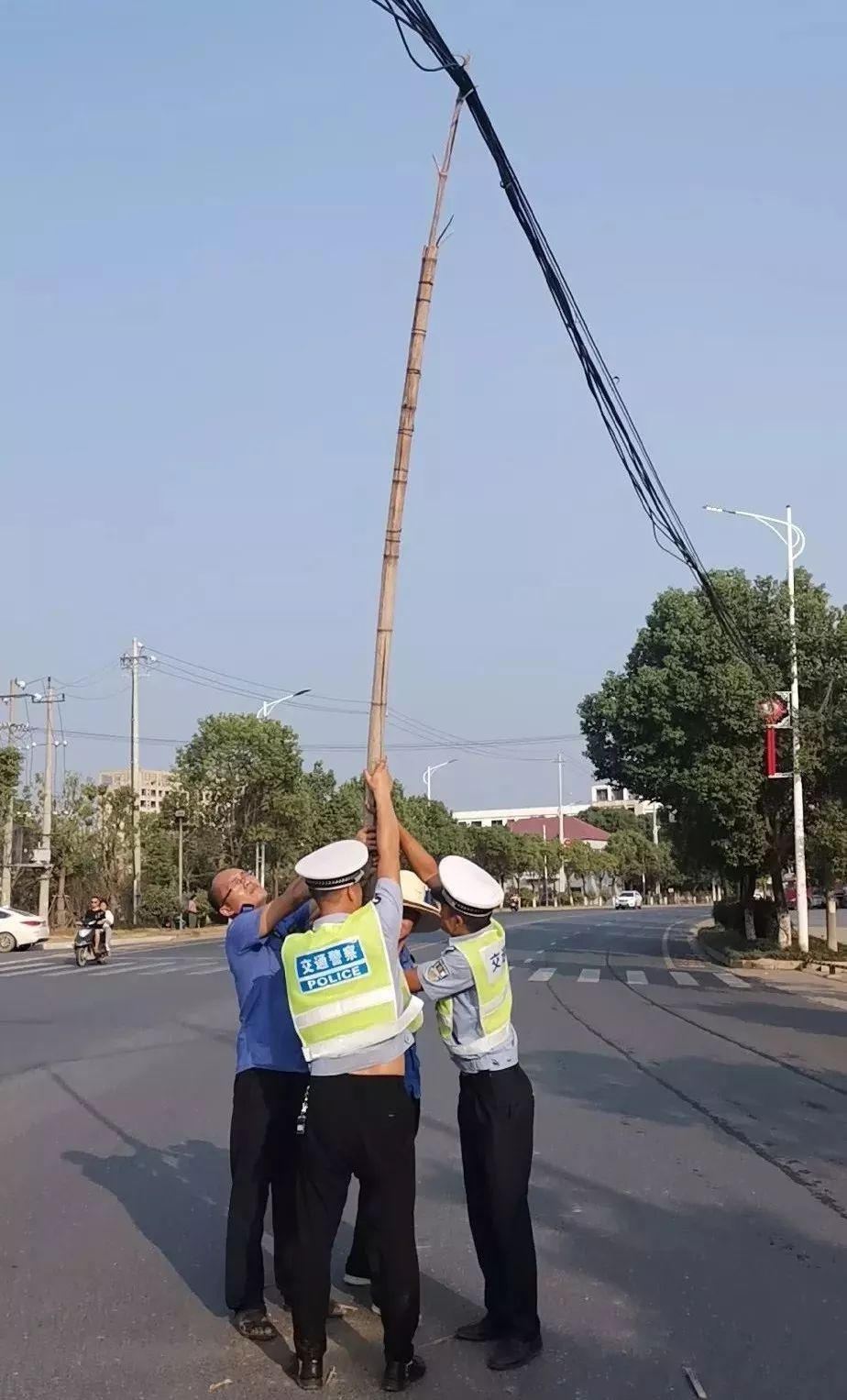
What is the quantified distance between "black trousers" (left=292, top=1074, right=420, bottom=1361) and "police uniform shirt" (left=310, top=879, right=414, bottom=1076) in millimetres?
39

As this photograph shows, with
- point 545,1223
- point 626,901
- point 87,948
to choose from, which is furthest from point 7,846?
point 626,901

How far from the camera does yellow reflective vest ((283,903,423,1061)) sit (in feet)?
14.3

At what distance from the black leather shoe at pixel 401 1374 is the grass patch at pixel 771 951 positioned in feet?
76.5

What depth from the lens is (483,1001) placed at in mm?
4699

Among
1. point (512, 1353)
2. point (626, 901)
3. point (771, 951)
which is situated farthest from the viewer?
point (626, 901)

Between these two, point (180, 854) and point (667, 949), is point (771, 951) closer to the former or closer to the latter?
point (667, 949)

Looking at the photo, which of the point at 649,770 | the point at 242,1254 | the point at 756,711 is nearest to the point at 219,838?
the point at 649,770

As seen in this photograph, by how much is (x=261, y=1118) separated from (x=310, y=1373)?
2.90 feet

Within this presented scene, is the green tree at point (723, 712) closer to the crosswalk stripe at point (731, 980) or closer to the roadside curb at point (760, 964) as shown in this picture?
the roadside curb at point (760, 964)

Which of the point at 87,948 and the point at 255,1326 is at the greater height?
the point at 255,1326

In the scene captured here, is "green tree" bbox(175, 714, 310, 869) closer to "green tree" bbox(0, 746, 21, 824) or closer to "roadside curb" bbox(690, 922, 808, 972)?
"green tree" bbox(0, 746, 21, 824)

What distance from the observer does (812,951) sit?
28.6m

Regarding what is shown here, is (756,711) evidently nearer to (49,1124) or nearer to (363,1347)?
(49,1124)

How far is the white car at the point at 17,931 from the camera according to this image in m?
35.9
